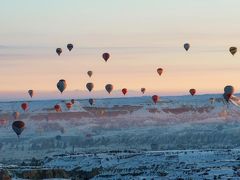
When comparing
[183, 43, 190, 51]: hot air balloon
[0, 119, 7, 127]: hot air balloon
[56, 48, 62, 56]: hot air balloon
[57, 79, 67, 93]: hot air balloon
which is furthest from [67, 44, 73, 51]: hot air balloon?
[0, 119, 7, 127]: hot air balloon

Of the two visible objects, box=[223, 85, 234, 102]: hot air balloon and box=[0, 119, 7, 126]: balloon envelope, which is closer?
box=[223, 85, 234, 102]: hot air balloon

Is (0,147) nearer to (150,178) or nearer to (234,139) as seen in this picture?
(234,139)

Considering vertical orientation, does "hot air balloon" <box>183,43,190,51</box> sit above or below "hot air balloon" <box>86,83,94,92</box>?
above

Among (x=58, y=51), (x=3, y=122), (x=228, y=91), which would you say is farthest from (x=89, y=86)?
(x=3, y=122)

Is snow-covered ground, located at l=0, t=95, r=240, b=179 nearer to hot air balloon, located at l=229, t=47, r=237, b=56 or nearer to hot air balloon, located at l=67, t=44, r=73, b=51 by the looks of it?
hot air balloon, located at l=229, t=47, r=237, b=56

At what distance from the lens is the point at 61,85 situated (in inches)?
4112

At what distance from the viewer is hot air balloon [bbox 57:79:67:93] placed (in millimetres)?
102800

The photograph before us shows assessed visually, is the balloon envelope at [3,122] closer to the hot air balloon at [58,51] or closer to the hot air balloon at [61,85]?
the hot air balloon at [61,85]

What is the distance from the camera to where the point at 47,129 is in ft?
597

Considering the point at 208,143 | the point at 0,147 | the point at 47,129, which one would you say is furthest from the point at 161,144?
the point at 47,129

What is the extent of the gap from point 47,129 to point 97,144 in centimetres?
3557

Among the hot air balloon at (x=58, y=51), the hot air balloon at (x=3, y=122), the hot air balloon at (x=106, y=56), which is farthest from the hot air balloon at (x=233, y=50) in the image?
the hot air balloon at (x=3, y=122)

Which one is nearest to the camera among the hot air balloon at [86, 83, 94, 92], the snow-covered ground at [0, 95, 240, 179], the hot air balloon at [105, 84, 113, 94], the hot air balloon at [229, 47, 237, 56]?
the hot air balloon at [229, 47, 237, 56]

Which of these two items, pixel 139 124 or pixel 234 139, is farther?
pixel 139 124
